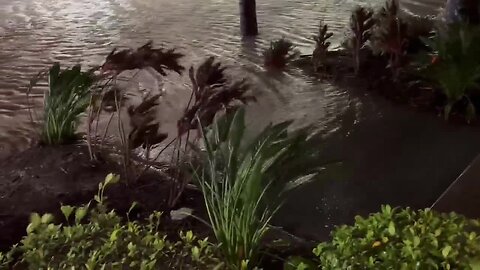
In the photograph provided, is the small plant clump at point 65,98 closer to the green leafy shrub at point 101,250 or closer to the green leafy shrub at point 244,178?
the green leafy shrub at point 244,178

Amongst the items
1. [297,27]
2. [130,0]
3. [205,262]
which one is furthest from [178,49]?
[205,262]

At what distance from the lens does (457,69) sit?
203 inches

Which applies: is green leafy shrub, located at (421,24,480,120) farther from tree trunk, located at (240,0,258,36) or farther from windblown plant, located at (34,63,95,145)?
tree trunk, located at (240,0,258,36)

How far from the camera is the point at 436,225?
2.27m

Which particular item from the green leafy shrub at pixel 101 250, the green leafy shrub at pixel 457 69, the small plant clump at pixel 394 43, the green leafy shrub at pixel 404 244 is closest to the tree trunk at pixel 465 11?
the small plant clump at pixel 394 43

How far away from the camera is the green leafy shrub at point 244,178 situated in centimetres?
277

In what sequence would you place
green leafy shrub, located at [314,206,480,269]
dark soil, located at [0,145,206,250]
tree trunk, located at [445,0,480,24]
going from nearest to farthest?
green leafy shrub, located at [314,206,480,269], dark soil, located at [0,145,206,250], tree trunk, located at [445,0,480,24]

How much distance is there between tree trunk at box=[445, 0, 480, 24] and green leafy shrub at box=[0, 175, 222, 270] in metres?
4.54

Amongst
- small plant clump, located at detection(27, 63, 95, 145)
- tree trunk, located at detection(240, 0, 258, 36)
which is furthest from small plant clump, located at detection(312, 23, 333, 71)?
small plant clump, located at detection(27, 63, 95, 145)

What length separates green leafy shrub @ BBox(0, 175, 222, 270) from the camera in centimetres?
241

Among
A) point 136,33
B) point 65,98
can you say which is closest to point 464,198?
point 65,98

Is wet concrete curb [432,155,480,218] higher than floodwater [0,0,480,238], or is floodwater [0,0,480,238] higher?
wet concrete curb [432,155,480,218]

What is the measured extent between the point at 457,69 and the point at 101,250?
3.61m

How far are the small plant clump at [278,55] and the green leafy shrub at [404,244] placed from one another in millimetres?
4399
